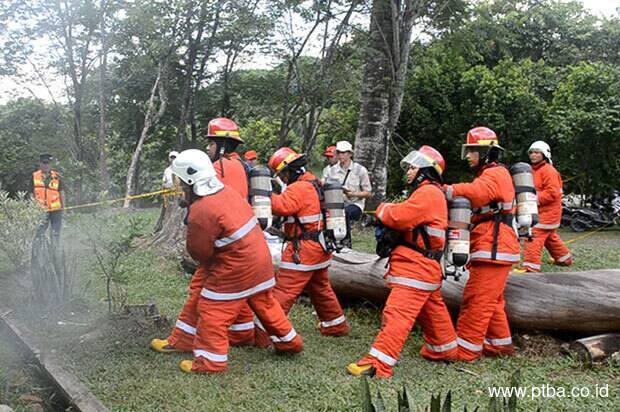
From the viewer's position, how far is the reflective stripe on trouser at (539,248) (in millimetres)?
7508

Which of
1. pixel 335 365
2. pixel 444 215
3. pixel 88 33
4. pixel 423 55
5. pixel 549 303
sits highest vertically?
pixel 88 33

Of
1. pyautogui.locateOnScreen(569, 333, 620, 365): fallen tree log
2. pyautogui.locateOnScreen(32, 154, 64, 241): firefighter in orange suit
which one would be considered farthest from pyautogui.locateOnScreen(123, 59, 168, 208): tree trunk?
pyautogui.locateOnScreen(569, 333, 620, 365): fallen tree log

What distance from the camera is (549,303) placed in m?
4.96

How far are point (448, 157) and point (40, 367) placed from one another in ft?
41.4

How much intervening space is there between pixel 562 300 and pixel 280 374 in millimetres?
2509

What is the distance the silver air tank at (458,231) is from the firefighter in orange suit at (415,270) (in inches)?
3.4

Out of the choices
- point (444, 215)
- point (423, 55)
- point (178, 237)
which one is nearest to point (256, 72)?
point (423, 55)

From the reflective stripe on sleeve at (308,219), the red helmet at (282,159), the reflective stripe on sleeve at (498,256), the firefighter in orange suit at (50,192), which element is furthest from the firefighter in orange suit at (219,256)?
the firefighter in orange suit at (50,192)

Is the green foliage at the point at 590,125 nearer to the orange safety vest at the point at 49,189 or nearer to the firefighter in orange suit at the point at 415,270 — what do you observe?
the firefighter in orange suit at the point at 415,270

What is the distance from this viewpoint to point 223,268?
4293 mm

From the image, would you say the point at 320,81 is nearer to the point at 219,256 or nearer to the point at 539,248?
the point at 539,248

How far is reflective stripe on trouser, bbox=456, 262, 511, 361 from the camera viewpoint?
4.71m

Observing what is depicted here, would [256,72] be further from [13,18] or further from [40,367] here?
[40,367]

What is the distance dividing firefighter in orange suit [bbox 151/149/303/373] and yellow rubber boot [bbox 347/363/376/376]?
2.30 feet
